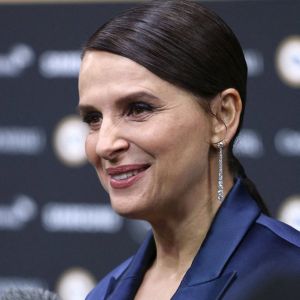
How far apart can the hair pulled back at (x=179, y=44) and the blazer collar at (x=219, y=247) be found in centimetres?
18

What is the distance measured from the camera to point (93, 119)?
1.50 metres

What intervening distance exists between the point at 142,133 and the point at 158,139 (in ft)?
0.08

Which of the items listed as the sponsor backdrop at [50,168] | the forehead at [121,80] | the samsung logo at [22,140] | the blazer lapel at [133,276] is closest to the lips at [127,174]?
the forehead at [121,80]

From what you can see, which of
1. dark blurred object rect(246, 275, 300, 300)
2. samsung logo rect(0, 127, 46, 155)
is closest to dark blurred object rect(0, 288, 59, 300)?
dark blurred object rect(246, 275, 300, 300)

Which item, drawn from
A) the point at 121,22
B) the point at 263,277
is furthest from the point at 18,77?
the point at 263,277

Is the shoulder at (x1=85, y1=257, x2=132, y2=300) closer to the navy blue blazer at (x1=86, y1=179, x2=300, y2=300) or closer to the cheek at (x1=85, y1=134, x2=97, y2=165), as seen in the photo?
the navy blue blazer at (x1=86, y1=179, x2=300, y2=300)

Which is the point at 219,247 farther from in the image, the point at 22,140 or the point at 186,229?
the point at 22,140

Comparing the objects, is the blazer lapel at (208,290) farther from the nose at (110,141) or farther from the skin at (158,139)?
the nose at (110,141)

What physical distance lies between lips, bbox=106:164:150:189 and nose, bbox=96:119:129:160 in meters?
0.02

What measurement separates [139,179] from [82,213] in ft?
4.48

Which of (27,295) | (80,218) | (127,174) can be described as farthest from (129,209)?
(80,218)

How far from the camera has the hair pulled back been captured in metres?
1.43

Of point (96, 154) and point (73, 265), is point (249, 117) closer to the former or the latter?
point (73, 265)

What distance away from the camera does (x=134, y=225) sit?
2.75m
